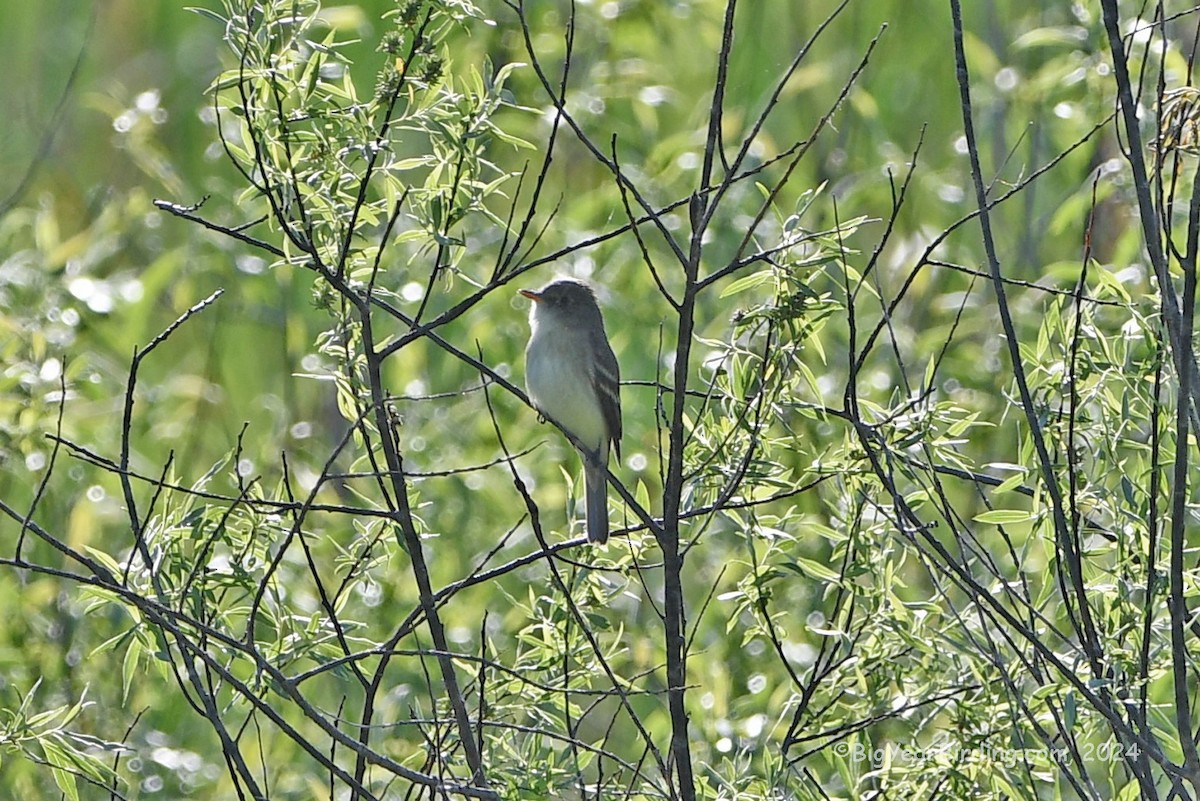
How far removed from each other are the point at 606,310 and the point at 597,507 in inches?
84.2

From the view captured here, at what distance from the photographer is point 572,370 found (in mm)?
4551

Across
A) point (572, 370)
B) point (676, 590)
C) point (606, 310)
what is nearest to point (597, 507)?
point (676, 590)

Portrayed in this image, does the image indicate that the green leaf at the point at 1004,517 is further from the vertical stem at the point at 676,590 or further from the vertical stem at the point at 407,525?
the vertical stem at the point at 407,525

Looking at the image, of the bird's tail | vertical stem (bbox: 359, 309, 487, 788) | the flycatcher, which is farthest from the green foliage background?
→ vertical stem (bbox: 359, 309, 487, 788)

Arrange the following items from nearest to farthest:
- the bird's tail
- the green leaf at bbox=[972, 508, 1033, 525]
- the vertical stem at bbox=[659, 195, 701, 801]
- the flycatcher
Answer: the vertical stem at bbox=[659, 195, 701, 801] < the green leaf at bbox=[972, 508, 1033, 525] < the bird's tail < the flycatcher

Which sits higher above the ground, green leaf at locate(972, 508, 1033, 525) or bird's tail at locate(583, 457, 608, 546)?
bird's tail at locate(583, 457, 608, 546)

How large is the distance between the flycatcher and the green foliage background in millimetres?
381

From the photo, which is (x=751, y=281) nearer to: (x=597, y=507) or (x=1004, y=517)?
(x=1004, y=517)

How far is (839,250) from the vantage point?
102 inches

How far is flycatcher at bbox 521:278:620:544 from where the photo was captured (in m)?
4.51

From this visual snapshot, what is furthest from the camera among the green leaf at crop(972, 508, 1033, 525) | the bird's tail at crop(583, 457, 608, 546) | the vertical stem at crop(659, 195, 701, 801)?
the bird's tail at crop(583, 457, 608, 546)

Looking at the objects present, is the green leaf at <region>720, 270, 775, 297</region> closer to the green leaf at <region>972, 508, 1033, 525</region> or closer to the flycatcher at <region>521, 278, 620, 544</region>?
the green leaf at <region>972, 508, 1033, 525</region>

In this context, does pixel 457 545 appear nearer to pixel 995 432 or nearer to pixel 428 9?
pixel 995 432

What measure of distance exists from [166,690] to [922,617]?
2992 millimetres
